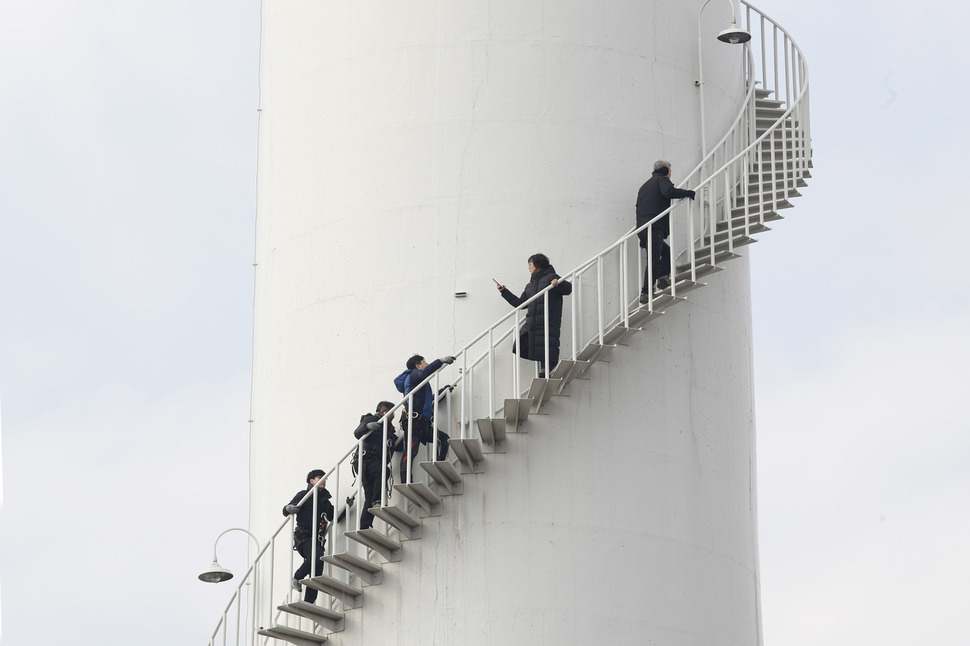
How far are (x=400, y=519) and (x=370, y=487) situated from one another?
54 centimetres

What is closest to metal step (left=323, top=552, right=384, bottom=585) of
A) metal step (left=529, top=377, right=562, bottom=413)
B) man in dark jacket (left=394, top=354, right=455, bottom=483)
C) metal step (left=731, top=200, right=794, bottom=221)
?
man in dark jacket (left=394, top=354, right=455, bottom=483)

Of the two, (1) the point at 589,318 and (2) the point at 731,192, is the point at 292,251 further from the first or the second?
(2) the point at 731,192

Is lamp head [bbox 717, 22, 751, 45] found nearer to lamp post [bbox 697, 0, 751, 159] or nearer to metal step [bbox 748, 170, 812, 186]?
lamp post [bbox 697, 0, 751, 159]

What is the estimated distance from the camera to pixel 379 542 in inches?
894

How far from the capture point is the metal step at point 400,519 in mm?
22406

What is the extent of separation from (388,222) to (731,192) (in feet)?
15.1

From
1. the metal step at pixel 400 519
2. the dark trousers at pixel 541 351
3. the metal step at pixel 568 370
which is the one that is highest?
the dark trousers at pixel 541 351

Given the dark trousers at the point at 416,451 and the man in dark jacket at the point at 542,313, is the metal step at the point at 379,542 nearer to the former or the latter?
the dark trousers at the point at 416,451

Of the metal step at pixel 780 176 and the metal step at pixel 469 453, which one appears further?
the metal step at pixel 780 176

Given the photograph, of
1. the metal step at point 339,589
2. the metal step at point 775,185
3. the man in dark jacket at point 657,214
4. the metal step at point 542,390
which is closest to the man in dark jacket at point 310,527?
the metal step at point 339,589

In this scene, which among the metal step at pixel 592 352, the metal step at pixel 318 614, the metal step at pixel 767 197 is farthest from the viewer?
the metal step at pixel 767 197

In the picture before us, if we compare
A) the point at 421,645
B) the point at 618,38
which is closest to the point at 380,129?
the point at 618,38

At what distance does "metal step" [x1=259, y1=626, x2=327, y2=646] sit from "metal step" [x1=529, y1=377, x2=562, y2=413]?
3858 mm

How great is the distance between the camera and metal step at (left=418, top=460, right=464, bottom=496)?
22.5m
